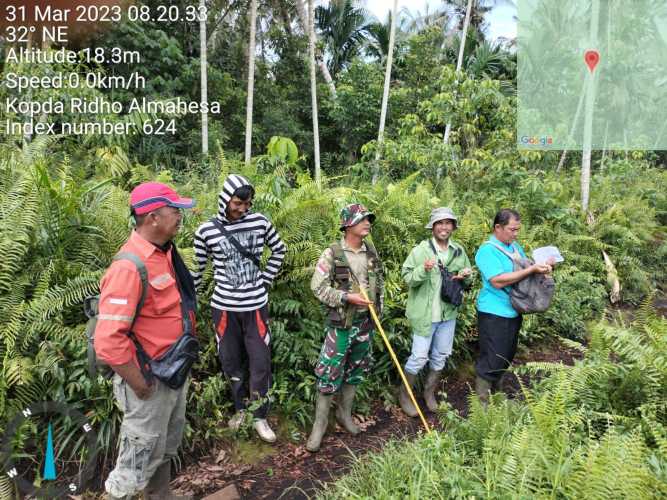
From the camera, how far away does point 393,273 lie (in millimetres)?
5145

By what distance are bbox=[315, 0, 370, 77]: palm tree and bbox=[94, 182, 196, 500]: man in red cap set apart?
692 inches

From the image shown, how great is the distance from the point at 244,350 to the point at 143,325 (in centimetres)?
134

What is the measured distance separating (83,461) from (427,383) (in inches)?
114

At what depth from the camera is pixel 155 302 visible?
2367 millimetres

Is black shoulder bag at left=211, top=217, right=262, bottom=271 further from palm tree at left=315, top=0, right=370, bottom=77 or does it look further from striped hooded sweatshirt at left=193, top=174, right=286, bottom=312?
palm tree at left=315, top=0, right=370, bottom=77

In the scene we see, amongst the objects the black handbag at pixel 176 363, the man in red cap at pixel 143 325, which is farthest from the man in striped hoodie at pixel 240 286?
the black handbag at pixel 176 363

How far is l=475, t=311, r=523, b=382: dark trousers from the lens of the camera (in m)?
3.74

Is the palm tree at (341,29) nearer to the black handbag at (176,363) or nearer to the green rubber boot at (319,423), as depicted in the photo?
the green rubber boot at (319,423)

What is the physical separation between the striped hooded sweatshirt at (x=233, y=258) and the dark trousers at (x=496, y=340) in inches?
74.0

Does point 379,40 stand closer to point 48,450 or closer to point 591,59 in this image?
point 591,59

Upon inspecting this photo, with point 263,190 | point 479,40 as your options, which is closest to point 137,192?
point 263,190

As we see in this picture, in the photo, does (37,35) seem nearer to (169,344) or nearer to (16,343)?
(16,343)

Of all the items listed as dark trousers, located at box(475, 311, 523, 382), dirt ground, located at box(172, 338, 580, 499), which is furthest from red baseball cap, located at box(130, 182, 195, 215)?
dark trousers, located at box(475, 311, 523, 382)

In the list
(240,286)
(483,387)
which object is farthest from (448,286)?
(240,286)
